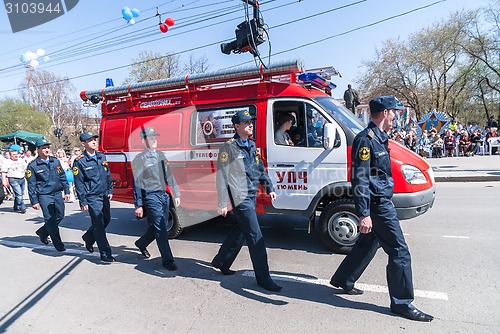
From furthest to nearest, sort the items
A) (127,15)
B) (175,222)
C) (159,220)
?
1. (127,15)
2. (175,222)
3. (159,220)

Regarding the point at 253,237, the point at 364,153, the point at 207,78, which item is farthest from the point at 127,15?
the point at 364,153

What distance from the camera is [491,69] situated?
28.4 m

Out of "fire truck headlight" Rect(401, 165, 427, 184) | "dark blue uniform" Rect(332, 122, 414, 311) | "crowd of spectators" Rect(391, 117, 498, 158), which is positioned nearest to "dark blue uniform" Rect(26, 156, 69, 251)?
"dark blue uniform" Rect(332, 122, 414, 311)

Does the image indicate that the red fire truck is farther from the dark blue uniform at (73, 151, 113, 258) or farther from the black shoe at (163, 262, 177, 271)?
the black shoe at (163, 262, 177, 271)

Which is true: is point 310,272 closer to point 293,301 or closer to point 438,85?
point 293,301

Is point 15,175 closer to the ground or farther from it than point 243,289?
farther from it

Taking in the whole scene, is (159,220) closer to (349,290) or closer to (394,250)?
(349,290)

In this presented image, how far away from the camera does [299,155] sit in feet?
15.8

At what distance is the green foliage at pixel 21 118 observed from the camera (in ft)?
148

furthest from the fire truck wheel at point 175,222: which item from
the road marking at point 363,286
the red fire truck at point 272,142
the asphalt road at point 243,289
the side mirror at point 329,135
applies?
the side mirror at point 329,135

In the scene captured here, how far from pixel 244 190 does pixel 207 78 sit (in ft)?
7.69

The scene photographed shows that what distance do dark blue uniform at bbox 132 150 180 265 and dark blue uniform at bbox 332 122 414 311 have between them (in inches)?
100

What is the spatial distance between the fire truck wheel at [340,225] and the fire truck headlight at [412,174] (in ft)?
2.39

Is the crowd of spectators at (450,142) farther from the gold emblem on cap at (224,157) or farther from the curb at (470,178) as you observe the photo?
the gold emblem on cap at (224,157)
